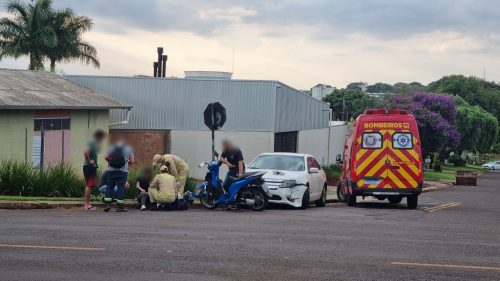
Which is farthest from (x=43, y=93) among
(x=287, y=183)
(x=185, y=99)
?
(x=287, y=183)

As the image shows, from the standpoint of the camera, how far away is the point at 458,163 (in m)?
93.9

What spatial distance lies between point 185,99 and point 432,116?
3397 cm

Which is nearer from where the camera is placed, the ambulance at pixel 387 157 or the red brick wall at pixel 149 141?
the ambulance at pixel 387 157

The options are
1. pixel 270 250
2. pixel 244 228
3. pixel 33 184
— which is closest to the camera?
pixel 270 250

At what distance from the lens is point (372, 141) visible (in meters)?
21.7

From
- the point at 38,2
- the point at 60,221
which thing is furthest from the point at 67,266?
the point at 38,2

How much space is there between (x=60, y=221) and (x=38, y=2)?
36609mm

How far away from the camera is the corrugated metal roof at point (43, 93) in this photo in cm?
2539

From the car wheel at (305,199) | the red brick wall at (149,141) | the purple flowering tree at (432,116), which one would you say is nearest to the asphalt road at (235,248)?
the car wheel at (305,199)

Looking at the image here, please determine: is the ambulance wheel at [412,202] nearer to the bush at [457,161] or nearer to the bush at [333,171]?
the bush at [333,171]

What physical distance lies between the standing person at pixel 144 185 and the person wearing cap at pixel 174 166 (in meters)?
Result: 0.31

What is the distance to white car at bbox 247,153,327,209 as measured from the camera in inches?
773

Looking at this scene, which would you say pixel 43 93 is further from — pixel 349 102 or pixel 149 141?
pixel 349 102

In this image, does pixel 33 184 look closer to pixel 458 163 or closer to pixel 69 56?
pixel 69 56
